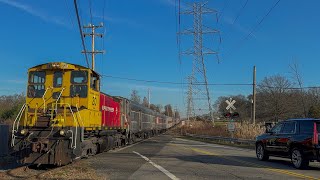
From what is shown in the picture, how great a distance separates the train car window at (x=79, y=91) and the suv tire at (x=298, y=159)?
28.9 ft

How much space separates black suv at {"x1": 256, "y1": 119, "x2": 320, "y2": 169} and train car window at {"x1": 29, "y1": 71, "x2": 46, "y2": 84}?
10.4m

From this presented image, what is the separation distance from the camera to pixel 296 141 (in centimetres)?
1491

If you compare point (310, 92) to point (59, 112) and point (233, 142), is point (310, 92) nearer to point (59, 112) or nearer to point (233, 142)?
point (233, 142)

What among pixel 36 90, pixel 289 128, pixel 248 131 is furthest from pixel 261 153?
pixel 248 131

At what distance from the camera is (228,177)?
38.8ft

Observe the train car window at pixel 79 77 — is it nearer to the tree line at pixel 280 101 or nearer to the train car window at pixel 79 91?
the train car window at pixel 79 91

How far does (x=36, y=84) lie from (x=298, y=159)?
11066 mm

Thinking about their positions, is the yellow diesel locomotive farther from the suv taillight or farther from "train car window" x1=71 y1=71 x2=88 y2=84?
the suv taillight

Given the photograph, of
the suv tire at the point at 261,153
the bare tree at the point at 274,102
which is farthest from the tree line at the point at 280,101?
the suv tire at the point at 261,153

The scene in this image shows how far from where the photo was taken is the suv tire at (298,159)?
14398 mm

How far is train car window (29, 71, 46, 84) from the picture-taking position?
15.9 m

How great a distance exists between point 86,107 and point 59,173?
4.14 m

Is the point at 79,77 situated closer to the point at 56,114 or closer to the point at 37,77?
the point at 37,77

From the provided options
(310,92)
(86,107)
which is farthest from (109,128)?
(310,92)
